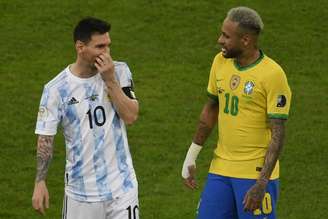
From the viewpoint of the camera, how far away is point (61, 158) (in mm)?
14578

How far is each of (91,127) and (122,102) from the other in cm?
37

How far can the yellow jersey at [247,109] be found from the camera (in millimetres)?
9531

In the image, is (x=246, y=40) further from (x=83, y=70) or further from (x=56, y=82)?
(x=56, y=82)

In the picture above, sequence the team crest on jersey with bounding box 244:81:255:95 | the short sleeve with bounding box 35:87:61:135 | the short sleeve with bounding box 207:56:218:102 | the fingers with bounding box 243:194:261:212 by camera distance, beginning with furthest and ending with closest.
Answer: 1. the short sleeve with bounding box 207:56:218:102
2. the team crest on jersey with bounding box 244:81:255:95
3. the fingers with bounding box 243:194:261:212
4. the short sleeve with bounding box 35:87:61:135

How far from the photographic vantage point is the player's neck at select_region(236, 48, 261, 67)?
9.70 meters

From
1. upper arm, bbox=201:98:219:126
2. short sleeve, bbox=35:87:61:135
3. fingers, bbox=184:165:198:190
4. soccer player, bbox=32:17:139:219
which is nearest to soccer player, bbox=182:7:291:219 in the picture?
upper arm, bbox=201:98:219:126

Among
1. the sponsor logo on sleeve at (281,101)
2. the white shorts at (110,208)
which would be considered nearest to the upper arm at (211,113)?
the sponsor logo on sleeve at (281,101)

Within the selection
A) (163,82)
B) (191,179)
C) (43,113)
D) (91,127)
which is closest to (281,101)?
(191,179)

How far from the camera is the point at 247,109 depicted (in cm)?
969

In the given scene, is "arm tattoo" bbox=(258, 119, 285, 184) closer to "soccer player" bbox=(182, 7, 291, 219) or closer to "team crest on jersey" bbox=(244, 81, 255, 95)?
"soccer player" bbox=(182, 7, 291, 219)

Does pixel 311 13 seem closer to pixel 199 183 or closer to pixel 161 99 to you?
pixel 161 99

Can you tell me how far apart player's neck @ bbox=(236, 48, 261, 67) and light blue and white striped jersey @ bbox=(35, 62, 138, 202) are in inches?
41.7

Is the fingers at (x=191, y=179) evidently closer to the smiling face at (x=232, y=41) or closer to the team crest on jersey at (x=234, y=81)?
the team crest on jersey at (x=234, y=81)

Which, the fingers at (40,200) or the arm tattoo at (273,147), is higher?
the arm tattoo at (273,147)
